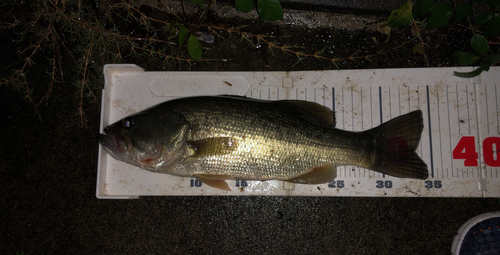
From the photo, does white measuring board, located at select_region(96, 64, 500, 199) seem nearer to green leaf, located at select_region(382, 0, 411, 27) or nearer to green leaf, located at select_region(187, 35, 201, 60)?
green leaf, located at select_region(187, 35, 201, 60)

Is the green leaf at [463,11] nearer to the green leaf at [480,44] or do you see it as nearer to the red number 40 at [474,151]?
the green leaf at [480,44]

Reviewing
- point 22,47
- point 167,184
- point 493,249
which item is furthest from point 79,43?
point 493,249

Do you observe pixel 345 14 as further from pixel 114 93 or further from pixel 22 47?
pixel 22 47

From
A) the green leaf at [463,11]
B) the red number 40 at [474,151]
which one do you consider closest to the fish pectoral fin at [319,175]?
the red number 40 at [474,151]

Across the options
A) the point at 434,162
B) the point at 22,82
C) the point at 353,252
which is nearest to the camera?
the point at 434,162

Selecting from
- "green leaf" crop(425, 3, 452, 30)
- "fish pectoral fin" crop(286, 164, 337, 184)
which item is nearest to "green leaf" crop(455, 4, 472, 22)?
"green leaf" crop(425, 3, 452, 30)

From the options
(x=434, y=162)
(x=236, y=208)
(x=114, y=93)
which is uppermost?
(x=114, y=93)
